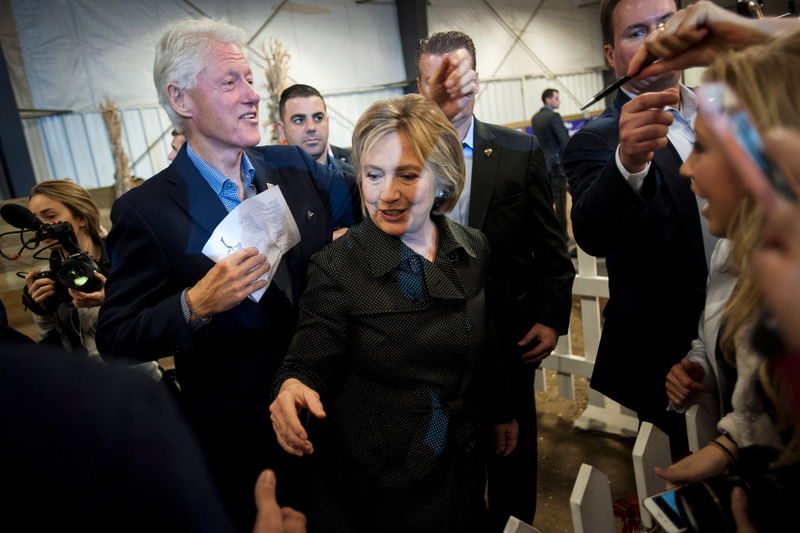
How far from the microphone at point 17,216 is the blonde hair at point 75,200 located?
77cm

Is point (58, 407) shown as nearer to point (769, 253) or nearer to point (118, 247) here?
point (769, 253)

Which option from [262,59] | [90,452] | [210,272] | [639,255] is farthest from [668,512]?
[262,59]

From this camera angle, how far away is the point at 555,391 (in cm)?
340

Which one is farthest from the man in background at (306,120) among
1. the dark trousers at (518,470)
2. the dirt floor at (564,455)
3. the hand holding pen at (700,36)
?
the hand holding pen at (700,36)

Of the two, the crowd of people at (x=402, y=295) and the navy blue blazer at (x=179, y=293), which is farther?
the navy blue blazer at (x=179, y=293)

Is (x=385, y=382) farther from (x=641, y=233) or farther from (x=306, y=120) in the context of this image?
(x=306, y=120)

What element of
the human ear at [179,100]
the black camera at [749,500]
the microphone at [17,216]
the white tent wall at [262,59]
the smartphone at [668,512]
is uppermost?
the white tent wall at [262,59]

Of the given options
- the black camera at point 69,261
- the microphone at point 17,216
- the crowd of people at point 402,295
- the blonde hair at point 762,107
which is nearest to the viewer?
the blonde hair at point 762,107

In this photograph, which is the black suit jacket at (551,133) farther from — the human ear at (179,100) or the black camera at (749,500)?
the black camera at (749,500)

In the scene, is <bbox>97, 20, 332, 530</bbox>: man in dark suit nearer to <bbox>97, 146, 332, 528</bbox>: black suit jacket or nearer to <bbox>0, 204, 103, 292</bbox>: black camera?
<bbox>97, 146, 332, 528</bbox>: black suit jacket

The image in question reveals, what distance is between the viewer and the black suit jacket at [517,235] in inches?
71.9

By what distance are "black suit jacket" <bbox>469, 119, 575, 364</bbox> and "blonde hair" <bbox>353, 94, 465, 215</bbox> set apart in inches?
17.0

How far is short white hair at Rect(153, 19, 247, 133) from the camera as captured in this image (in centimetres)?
129

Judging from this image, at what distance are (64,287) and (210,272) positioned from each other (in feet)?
4.42
